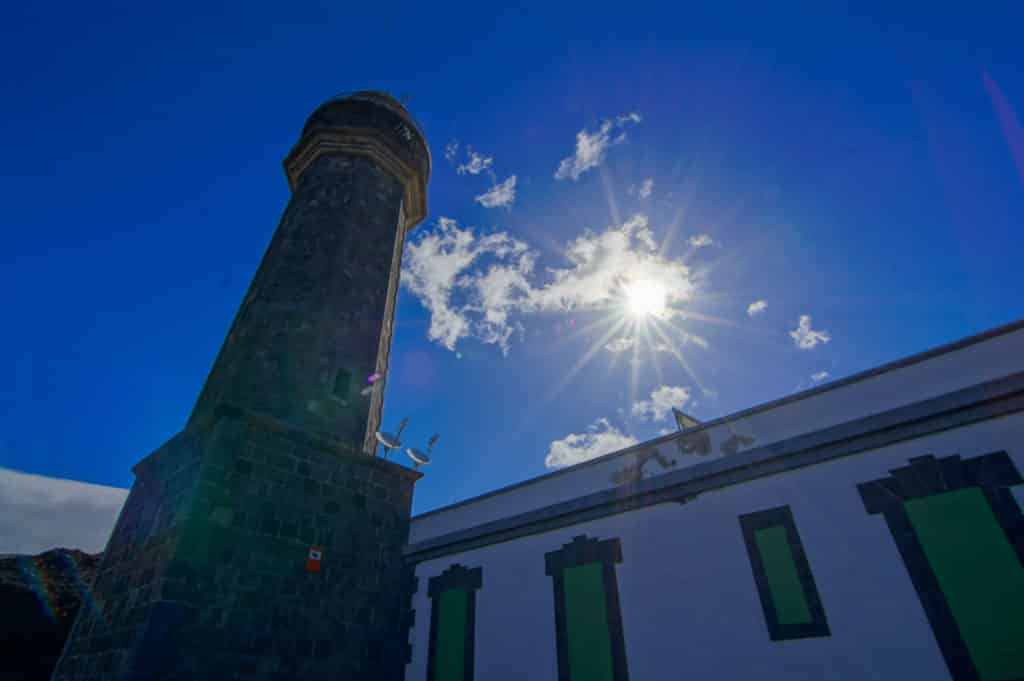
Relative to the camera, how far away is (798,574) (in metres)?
6.54

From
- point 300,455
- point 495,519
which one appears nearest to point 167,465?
point 300,455

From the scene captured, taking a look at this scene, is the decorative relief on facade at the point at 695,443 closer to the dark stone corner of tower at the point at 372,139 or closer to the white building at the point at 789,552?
the white building at the point at 789,552

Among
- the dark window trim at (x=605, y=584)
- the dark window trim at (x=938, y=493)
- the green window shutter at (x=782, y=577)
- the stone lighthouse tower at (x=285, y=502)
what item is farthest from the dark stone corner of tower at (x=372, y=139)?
the dark window trim at (x=938, y=493)

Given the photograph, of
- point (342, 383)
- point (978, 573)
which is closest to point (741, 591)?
point (978, 573)

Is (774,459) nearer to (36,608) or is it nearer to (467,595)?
(467,595)

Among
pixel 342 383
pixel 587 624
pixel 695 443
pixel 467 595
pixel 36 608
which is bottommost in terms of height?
pixel 587 624

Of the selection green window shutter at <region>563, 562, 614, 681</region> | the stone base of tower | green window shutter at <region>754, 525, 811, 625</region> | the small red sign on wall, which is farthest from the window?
green window shutter at <region>754, 525, 811, 625</region>

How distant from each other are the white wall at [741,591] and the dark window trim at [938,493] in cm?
10

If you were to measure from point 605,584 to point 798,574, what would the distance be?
2641mm

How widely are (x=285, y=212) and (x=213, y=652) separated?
9217 millimetres

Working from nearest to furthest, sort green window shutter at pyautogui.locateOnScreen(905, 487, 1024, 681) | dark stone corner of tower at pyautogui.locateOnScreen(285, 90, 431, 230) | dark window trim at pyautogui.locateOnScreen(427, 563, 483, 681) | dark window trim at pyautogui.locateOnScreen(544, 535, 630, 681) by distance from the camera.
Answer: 1. green window shutter at pyautogui.locateOnScreen(905, 487, 1024, 681)
2. dark window trim at pyautogui.locateOnScreen(544, 535, 630, 681)
3. dark window trim at pyautogui.locateOnScreen(427, 563, 483, 681)
4. dark stone corner of tower at pyautogui.locateOnScreen(285, 90, 431, 230)

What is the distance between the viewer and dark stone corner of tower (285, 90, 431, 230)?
A: 42.3 feet

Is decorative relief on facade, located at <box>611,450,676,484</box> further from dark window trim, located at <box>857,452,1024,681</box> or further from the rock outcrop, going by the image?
the rock outcrop

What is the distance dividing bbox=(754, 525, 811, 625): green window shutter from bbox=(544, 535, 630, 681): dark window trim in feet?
6.75
